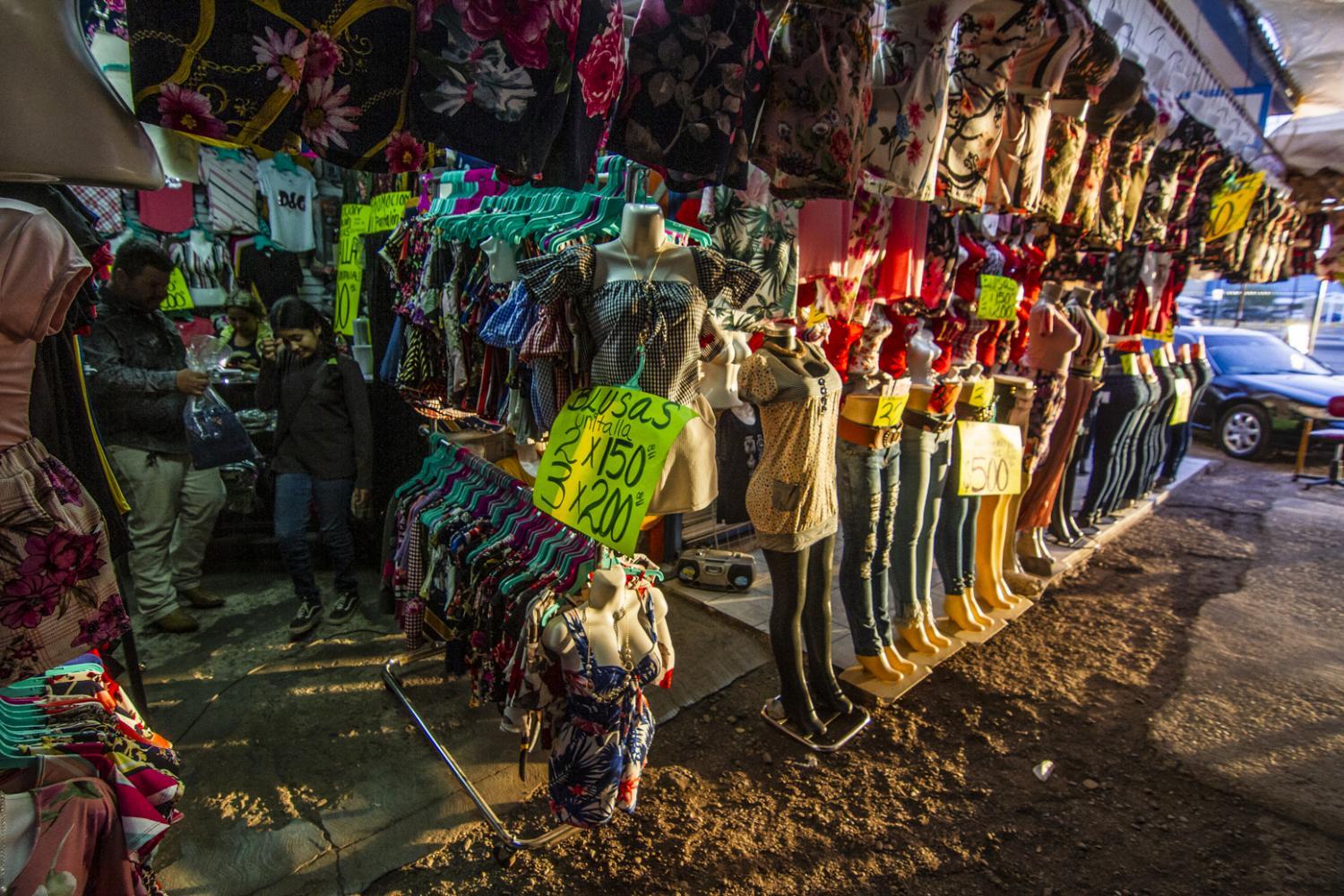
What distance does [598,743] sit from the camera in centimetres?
216

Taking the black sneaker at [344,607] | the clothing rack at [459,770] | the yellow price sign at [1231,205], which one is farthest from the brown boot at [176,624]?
the yellow price sign at [1231,205]

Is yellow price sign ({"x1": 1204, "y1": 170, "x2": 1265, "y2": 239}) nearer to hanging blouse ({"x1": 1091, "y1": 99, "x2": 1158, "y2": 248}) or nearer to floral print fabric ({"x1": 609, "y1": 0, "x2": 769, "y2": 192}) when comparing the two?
hanging blouse ({"x1": 1091, "y1": 99, "x2": 1158, "y2": 248})

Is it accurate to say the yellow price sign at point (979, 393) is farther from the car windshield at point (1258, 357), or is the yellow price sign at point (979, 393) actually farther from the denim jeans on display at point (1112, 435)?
the car windshield at point (1258, 357)

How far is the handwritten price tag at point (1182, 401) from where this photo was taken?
616 cm

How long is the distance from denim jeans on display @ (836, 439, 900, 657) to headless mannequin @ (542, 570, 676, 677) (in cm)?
148

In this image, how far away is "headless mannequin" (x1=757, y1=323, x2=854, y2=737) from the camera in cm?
294

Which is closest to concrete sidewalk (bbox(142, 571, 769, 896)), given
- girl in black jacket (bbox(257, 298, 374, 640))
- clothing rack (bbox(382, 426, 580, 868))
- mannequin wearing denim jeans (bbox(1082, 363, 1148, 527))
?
clothing rack (bbox(382, 426, 580, 868))

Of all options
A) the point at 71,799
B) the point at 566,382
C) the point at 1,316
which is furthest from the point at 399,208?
the point at 71,799

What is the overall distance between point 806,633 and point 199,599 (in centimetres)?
349

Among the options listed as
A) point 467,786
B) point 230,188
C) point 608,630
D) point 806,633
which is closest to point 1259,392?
point 806,633

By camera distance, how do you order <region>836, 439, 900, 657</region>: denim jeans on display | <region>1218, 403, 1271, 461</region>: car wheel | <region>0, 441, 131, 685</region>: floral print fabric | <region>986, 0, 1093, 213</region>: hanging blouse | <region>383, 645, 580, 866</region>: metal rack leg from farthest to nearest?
1. <region>1218, 403, 1271, 461</region>: car wheel
2. <region>836, 439, 900, 657</region>: denim jeans on display
3. <region>986, 0, 1093, 213</region>: hanging blouse
4. <region>383, 645, 580, 866</region>: metal rack leg
5. <region>0, 441, 131, 685</region>: floral print fabric

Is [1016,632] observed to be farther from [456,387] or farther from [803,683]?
[456,387]

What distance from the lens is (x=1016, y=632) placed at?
4.32m

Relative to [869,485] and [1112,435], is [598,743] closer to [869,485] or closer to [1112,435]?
[869,485]
